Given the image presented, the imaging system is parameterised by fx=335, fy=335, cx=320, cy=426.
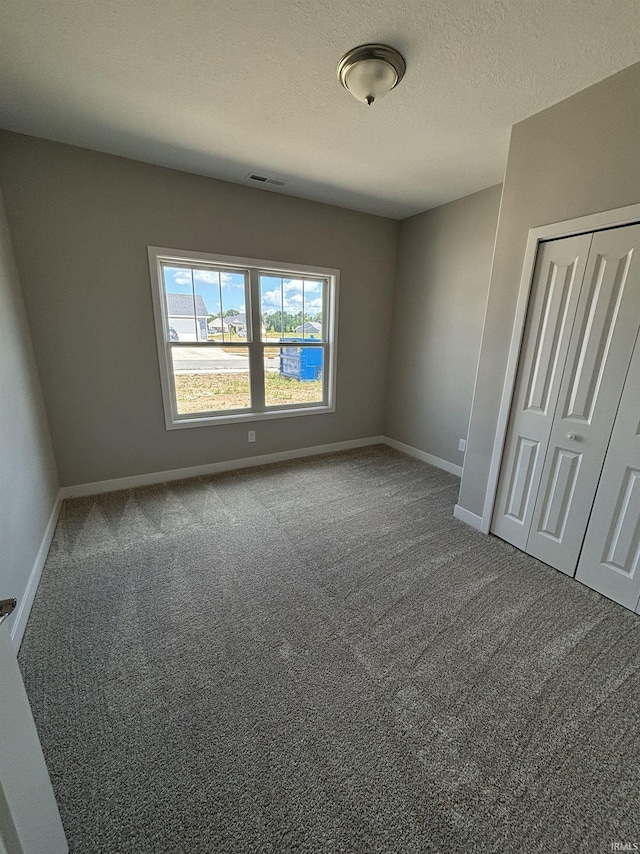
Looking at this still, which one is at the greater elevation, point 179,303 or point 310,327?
point 179,303

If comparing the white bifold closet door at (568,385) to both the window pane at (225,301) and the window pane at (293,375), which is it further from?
the window pane at (225,301)

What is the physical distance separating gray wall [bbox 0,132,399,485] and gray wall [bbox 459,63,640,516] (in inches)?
74.8

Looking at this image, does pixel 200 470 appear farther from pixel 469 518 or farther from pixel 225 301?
pixel 469 518

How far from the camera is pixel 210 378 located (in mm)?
3361

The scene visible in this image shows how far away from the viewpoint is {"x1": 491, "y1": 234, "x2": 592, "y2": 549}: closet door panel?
1939 millimetres

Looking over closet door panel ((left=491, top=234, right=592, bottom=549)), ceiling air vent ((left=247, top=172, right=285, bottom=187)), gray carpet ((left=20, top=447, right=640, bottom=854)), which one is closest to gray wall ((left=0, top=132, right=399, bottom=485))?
ceiling air vent ((left=247, top=172, right=285, bottom=187))

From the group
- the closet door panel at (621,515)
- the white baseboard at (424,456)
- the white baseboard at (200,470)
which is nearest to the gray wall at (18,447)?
the white baseboard at (200,470)

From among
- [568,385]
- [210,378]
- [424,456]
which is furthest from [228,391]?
[568,385]

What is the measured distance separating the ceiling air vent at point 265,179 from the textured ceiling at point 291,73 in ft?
0.73

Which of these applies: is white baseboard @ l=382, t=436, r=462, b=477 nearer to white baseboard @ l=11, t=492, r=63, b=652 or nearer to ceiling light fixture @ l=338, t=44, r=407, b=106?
ceiling light fixture @ l=338, t=44, r=407, b=106

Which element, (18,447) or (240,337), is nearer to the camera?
(18,447)

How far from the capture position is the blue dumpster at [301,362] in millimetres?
3709

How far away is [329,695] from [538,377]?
82.5 inches

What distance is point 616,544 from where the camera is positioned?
6.17ft
